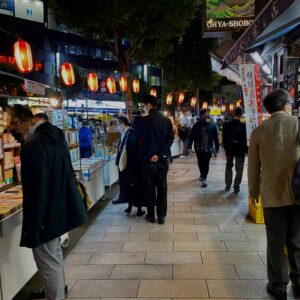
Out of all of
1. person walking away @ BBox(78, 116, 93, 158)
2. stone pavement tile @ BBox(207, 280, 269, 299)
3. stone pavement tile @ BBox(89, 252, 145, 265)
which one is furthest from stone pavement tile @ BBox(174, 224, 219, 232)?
person walking away @ BBox(78, 116, 93, 158)

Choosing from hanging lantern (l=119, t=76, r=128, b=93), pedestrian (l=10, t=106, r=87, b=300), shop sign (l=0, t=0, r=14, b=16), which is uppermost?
shop sign (l=0, t=0, r=14, b=16)

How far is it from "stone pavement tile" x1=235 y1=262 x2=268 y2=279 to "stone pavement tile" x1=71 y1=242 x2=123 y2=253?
68.5 inches

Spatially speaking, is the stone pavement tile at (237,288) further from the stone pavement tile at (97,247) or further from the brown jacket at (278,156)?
the stone pavement tile at (97,247)

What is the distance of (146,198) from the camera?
6.39m

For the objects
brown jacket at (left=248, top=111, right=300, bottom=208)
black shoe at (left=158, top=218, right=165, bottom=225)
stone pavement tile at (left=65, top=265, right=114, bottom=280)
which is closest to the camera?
brown jacket at (left=248, top=111, right=300, bottom=208)

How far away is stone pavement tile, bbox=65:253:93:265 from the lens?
4.64m

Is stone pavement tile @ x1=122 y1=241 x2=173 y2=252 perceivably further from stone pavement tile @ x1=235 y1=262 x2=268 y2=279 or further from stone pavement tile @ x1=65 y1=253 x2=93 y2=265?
stone pavement tile @ x1=235 y1=262 x2=268 y2=279

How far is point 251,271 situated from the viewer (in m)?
4.19

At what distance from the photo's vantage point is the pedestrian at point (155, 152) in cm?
616

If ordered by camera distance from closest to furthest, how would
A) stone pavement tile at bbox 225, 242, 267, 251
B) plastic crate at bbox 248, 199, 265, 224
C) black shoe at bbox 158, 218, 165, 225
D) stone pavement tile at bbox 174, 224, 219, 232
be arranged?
stone pavement tile at bbox 225, 242, 267, 251, stone pavement tile at bbox 174, 224, 219, 232, plastic crate at bbox 248, 199, 265, 224, black shoe at bbox 158, 218, 165, 225

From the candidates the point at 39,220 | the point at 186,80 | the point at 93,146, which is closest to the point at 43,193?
the point at 39,220

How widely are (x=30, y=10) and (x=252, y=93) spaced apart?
95.3 ft

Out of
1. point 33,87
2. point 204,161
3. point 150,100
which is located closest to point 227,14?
point 150,100

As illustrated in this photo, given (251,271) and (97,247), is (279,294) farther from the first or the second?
(97,247)
